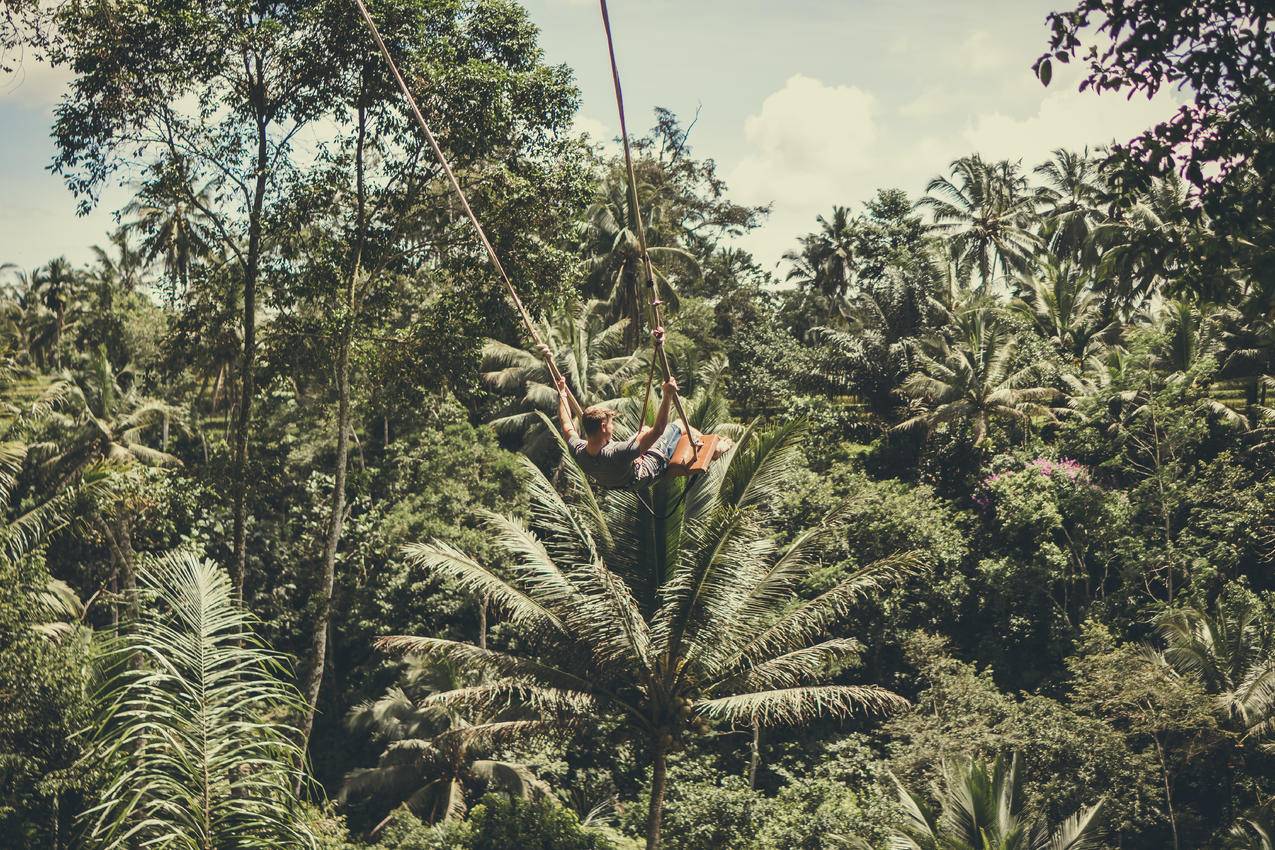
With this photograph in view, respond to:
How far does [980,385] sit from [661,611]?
13338mm

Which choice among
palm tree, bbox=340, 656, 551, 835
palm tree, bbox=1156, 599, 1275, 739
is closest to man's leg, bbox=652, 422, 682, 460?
palm tree, bbox=1156, 599, 1275, 739

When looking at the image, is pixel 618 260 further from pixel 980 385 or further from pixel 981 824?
pixel 981 824

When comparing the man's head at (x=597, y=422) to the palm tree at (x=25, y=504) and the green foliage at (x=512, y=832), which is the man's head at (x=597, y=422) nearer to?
the palm tree at (x=25, y=504)

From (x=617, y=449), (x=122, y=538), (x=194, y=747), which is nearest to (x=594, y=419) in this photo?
(x=617, y=449)

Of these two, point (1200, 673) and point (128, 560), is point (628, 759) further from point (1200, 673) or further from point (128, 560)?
point (128, 560)

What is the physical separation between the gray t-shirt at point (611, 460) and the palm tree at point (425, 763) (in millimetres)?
13478

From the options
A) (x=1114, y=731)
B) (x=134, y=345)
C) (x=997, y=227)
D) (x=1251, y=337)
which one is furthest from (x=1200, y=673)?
(x=134, y=345)

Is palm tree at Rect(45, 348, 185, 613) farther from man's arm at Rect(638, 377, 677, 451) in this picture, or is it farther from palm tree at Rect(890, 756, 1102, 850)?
man's arm at Rect(638, 377, 677, 451)

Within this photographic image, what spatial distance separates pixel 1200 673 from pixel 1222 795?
7.02 ft

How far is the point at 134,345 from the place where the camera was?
3117cm

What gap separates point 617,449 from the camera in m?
5.95

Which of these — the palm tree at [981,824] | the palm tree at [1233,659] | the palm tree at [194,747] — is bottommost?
the palm tree at [981,824]

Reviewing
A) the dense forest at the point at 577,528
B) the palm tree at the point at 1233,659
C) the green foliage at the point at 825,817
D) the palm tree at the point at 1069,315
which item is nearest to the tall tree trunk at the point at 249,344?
the dense forest at the point at 577,528

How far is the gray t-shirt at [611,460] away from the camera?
19.5 feet
